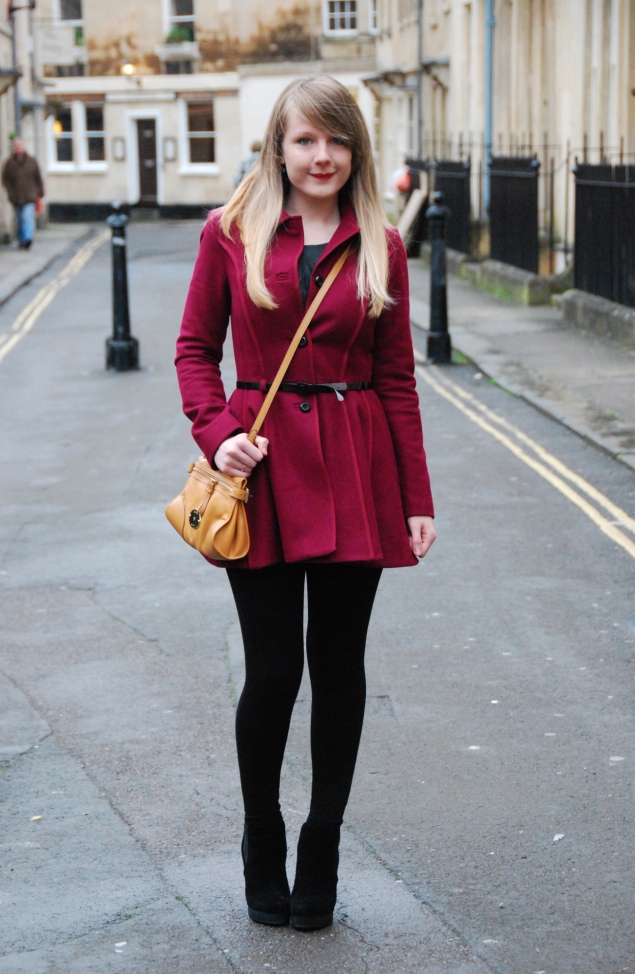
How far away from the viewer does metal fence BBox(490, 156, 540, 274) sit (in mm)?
18047

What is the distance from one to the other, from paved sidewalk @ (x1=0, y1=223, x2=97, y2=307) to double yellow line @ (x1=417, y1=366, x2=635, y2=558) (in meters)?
10.00

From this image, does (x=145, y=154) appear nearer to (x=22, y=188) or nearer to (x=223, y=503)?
(x=22, y=188)

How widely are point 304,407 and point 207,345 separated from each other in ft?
0.99

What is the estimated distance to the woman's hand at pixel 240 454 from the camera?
10.2 ft

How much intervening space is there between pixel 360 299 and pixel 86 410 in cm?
828

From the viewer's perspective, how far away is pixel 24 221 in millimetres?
29750

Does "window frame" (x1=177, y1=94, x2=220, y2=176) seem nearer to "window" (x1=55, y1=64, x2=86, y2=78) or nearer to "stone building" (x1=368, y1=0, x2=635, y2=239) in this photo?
"window" (x1=55, y1=64, x2=86, y2=78)

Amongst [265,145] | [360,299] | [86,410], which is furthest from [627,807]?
[86,410]

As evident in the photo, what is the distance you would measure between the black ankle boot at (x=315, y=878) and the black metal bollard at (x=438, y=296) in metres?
10.2

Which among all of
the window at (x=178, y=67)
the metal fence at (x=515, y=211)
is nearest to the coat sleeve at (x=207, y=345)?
the metal fence at (x=515, y=211)

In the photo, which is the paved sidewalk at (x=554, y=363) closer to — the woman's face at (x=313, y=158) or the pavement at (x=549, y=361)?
the pavement at (x=549, y=361)

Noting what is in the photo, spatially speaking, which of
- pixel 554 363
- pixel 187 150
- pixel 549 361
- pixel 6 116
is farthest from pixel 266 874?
pixel 187 150

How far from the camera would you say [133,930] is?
3.32 m

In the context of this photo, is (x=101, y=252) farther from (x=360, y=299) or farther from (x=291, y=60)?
(x=360, y=299)
